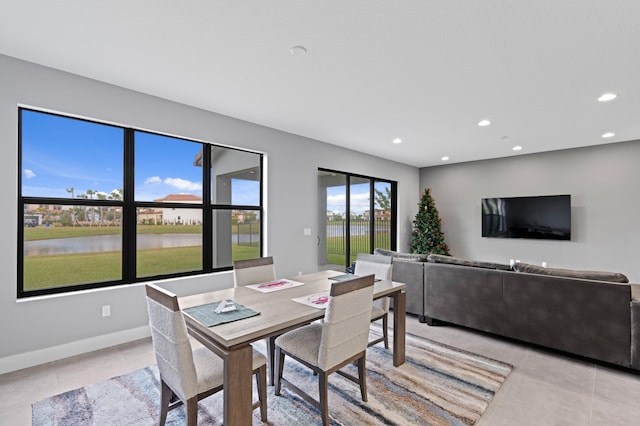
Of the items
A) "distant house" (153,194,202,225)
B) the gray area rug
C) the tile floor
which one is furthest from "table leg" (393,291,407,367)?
"distant house" (153,194,202,225)

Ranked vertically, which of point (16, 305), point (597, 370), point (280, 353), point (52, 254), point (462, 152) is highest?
point (462, 152)

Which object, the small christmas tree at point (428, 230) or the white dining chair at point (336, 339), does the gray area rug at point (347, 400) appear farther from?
the small christmas tree at point (428, 230)

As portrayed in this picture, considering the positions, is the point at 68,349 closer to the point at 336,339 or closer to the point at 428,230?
the point at 336,339

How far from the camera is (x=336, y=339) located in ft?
6.22

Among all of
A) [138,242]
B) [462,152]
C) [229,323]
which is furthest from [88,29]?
[462,152]

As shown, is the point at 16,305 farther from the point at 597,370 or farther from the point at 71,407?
the point at 597,370

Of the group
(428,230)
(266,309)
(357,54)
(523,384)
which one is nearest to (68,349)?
(266,309)

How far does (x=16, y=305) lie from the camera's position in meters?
2.59

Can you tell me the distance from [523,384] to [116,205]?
4.12 metres

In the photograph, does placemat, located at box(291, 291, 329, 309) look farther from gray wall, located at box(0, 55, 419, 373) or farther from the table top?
gray wall, located at box(0, 55, 419, 373)

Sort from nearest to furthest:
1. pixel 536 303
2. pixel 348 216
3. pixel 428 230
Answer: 1. pixel 536 303
2. pixel 348 216
3. pixel 428 230

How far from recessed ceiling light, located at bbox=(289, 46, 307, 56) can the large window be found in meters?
1.95

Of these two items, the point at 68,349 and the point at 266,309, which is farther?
the point at 68,349

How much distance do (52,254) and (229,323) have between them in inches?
94.6
